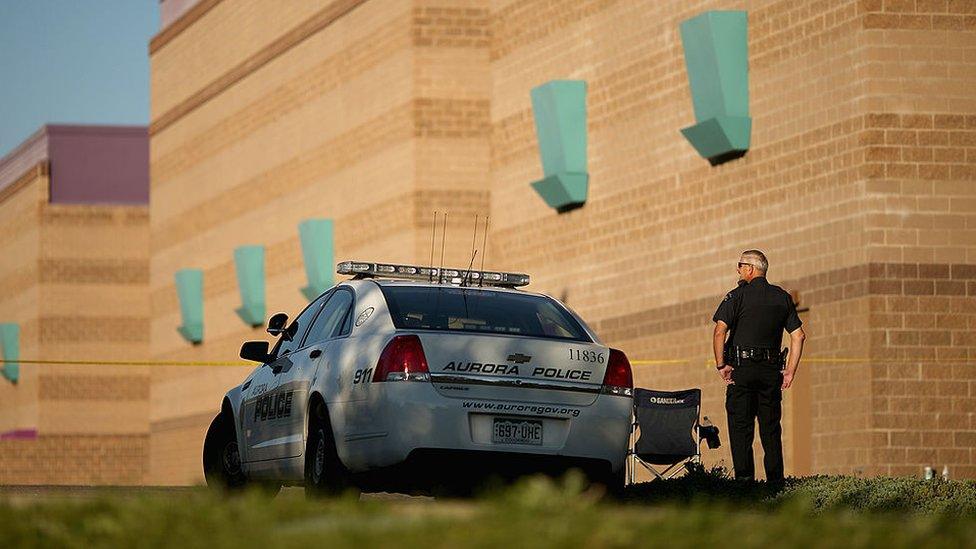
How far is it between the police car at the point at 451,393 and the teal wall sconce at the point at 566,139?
13845 millimetres

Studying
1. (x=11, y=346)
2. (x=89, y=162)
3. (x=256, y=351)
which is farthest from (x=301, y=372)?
(x=89, y=162)

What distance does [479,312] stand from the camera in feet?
42.4

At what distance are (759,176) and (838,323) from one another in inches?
103

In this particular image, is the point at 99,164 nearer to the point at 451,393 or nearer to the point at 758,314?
the point at 758,314

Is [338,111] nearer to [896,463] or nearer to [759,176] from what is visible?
[759,176]

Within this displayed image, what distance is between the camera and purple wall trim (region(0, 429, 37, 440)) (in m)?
56.5

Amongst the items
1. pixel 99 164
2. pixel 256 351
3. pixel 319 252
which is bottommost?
pixel 256 351

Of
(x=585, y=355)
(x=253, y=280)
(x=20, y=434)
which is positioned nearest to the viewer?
(x=585, y=355)

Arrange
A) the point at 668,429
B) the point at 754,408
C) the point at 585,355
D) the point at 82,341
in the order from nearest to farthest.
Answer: the point at 585,355, the point at 754,408, the point at 668,429, the point at 82,341

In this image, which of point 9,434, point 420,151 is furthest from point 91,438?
point 420,151

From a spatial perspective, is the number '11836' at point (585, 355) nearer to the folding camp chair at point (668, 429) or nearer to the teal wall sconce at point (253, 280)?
the folding camp chair at point (668, 429)

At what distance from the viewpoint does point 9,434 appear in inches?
A: 2324

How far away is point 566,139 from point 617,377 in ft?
48.7

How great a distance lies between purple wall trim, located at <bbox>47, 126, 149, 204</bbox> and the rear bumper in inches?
1881
